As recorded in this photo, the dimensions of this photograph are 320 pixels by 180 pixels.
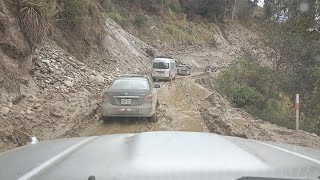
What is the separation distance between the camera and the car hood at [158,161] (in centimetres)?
257

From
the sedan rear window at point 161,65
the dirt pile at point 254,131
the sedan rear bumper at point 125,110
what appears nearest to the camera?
the dirt pile at point 254,131

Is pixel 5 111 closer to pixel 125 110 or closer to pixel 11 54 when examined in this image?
pixel 125 110

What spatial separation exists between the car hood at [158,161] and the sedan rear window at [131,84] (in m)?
10.1

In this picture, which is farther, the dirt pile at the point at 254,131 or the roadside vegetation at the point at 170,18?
the roadside vegetation at the point at 170,18

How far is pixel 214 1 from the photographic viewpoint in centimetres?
8531

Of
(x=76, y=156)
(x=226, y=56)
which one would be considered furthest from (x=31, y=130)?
(x=226, y=56)

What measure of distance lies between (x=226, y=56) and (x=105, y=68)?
1892 inches

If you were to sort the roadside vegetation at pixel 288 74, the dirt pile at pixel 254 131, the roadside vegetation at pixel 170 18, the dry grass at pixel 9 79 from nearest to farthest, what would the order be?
the dirt pile at pixel 254 131, the dry grass at pixel 9 79, the roadside vegetation at pixel 288 74, the roadside vegetation at pixel 170 18

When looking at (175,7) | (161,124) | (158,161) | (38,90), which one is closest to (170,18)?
(175,7)

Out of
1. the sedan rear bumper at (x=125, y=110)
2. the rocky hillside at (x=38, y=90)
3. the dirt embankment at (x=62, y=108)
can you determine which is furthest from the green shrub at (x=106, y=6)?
the sedan rear bumper at (x=125, y=110)

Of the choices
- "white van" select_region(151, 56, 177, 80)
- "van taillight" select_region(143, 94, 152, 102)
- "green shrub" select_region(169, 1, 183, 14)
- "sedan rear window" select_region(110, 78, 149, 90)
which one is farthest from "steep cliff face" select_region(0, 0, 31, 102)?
"green shrub" select_region(169, 1, 183, 14)

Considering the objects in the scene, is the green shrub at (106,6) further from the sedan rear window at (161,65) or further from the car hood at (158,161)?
the car hood at (158,161)

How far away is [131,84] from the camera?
14086mm

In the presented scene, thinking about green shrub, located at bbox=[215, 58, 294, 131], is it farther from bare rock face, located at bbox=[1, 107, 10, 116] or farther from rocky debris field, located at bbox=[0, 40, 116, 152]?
bare rock face, located at bbox=[1, 107, 10, 116]
